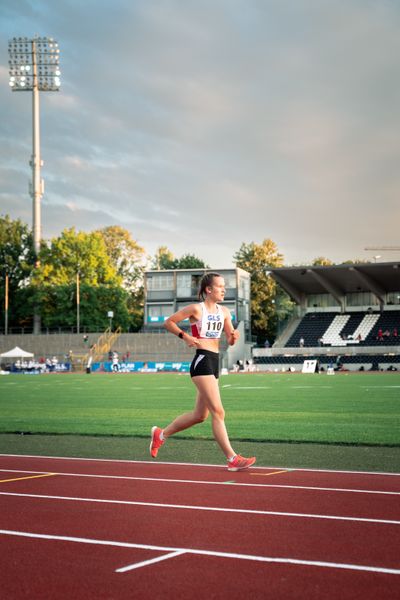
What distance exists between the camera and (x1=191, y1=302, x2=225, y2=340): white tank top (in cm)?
864

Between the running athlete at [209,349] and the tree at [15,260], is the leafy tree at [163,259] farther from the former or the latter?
the running athlete at [209,349]

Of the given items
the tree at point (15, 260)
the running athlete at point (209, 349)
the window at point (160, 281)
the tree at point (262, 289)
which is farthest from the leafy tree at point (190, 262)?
the running athlete at point (209, 349)

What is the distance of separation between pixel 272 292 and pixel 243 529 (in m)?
97.6

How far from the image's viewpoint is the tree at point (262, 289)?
101 metres

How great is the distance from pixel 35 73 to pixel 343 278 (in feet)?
128

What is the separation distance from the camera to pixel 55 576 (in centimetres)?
454

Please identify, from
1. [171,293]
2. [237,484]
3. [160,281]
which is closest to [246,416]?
[237,484]

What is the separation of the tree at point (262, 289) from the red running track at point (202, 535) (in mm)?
91611

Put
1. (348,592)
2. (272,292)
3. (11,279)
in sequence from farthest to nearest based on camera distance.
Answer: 1. (272,292)
2. (11,279)
3. (348,592)

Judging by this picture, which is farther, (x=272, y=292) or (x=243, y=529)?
(x=272, y=292)

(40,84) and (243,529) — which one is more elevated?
(40,84)

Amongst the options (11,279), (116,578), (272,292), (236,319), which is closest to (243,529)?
(116,578)

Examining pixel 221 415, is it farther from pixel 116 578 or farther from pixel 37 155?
pixel 37 155

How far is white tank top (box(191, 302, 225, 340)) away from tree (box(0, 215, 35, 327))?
82.3 meters
